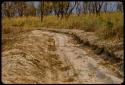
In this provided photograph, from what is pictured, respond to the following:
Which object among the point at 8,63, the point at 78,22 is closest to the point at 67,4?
the point at 78,22

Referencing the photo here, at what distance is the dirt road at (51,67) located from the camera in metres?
7.66

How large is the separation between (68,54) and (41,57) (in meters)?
1.11

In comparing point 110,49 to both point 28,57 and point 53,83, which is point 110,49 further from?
Answer: point 53,83

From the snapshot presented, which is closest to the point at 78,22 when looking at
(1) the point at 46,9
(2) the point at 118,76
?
(2) the point at 118,76

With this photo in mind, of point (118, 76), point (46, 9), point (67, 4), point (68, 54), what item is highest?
point (118, 76)

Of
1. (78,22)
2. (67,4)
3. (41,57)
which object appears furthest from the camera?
(67,4)

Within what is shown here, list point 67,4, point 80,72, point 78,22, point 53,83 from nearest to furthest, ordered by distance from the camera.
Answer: point 53,83, point 80,72, point 78,22, point 67,4

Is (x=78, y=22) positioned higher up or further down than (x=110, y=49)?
further down

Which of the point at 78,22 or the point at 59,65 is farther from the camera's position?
the point at 78,22

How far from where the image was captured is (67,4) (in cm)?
3956

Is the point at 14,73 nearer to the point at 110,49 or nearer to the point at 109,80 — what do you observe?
the point at 109,80

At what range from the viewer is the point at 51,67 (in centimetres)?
925

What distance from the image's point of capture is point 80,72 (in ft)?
27.7

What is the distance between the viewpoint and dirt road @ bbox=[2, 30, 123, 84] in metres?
7.66
